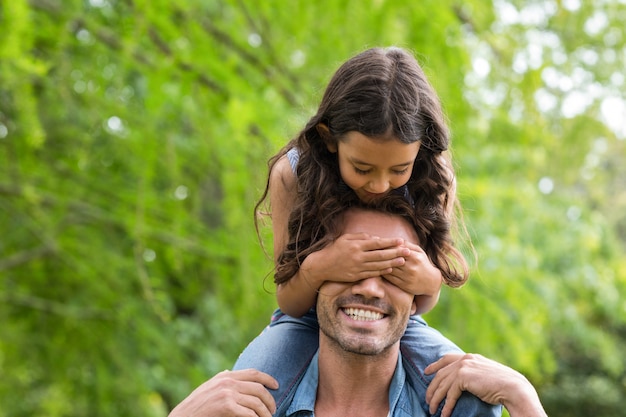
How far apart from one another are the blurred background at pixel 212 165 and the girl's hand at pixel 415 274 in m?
0.87

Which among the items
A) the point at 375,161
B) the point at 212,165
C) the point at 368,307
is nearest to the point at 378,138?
the point at 375,161

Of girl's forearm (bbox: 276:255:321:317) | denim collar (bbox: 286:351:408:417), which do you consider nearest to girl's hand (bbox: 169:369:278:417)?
denim collar (bbox: 286:351:408:417)

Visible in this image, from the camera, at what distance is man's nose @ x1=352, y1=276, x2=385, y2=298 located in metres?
2.44

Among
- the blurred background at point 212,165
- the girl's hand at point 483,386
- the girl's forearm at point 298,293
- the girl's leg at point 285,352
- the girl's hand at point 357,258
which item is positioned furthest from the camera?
the blurred background at point 212,165

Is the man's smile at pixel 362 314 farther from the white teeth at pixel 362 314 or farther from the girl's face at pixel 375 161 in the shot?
the girl's face at pixel 375 161

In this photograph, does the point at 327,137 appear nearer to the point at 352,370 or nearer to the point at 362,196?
the point at 362,196

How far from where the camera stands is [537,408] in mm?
2230

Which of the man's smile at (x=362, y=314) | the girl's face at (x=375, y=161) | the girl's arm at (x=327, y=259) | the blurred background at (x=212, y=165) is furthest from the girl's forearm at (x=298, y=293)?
the blurred background at (x=212, y=165)

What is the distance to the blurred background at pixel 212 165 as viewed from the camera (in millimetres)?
3938

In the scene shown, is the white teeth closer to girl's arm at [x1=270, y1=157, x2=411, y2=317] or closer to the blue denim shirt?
girl's arm at [x1=270, y1=157, x2=411, y2=317]

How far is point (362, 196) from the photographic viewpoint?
2539 millimetres

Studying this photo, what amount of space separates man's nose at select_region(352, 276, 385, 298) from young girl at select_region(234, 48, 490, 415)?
24mm

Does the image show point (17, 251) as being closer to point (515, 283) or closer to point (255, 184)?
point (255, 184)

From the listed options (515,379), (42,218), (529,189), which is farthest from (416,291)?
(42,218)
